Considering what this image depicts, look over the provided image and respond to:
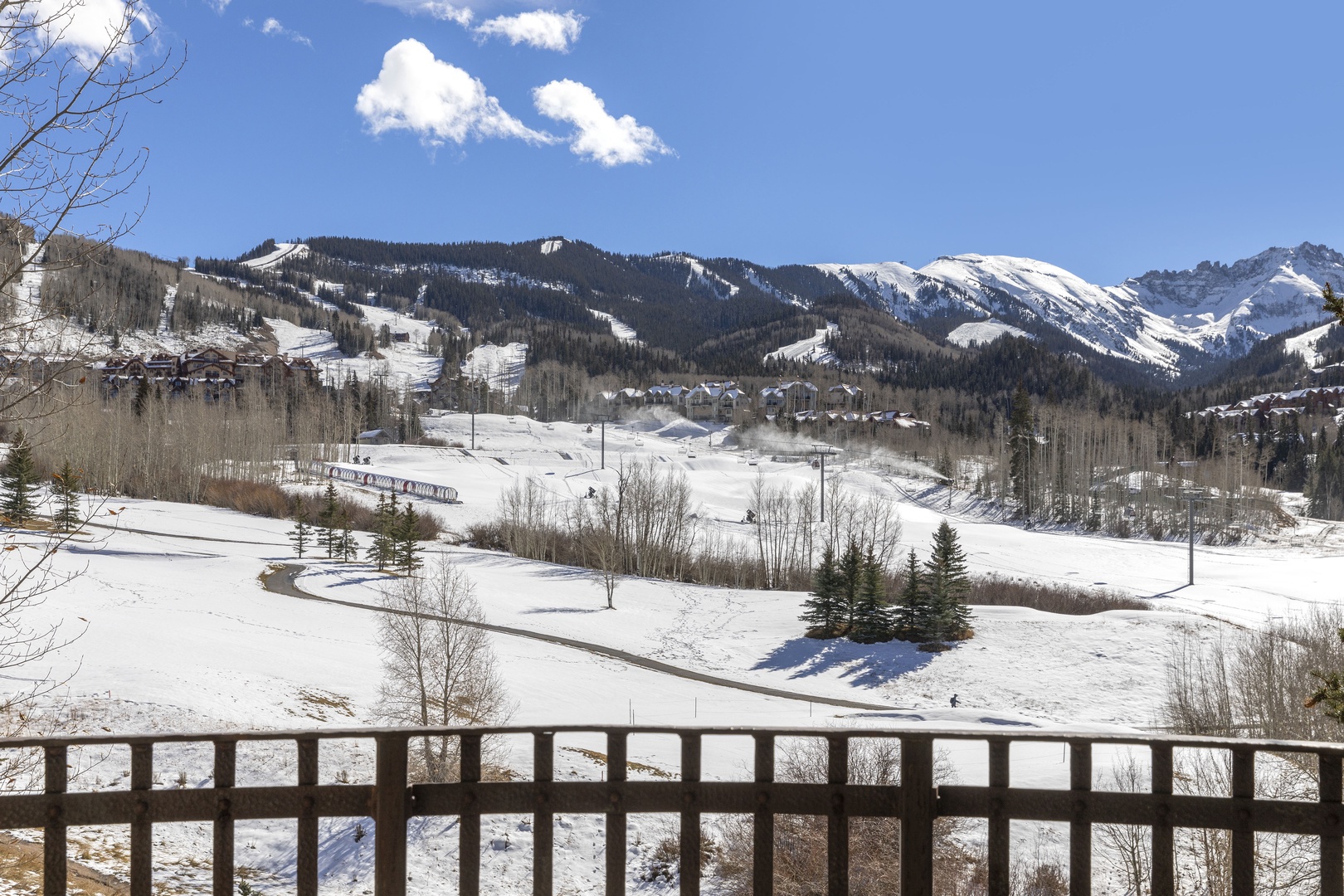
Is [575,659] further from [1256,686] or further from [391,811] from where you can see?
[391,811]

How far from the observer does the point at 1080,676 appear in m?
35.6

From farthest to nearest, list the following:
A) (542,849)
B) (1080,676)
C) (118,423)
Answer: (118,423), (1080,676), (542,849)

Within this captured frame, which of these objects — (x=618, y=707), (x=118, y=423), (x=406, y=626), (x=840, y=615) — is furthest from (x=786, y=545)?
(x=118, y=423)

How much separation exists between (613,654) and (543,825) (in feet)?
118

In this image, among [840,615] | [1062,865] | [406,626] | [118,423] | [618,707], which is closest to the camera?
[1062,865]

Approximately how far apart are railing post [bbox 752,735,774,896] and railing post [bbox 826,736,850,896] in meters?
0.25

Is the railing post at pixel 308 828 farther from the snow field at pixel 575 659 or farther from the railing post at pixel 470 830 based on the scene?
the snow field at pixel 575 659

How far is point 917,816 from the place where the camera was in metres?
3.46

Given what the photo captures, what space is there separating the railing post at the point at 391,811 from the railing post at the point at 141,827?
0.91 m

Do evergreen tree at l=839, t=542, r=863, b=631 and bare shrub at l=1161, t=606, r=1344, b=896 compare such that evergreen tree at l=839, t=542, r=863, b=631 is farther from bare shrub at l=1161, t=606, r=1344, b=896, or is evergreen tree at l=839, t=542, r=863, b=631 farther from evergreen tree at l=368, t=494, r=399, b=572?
evergreen tree at l=368, t=494, r=399, b=572

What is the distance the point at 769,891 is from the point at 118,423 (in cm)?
9740

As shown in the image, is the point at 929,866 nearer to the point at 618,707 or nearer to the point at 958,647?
the point at 618,707

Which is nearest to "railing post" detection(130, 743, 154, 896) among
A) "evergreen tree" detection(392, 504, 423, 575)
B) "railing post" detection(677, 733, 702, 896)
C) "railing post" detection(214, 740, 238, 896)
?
"railing post" detection(214, 740, 238, 896)

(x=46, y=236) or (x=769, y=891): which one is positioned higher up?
(x=46, y=236)
